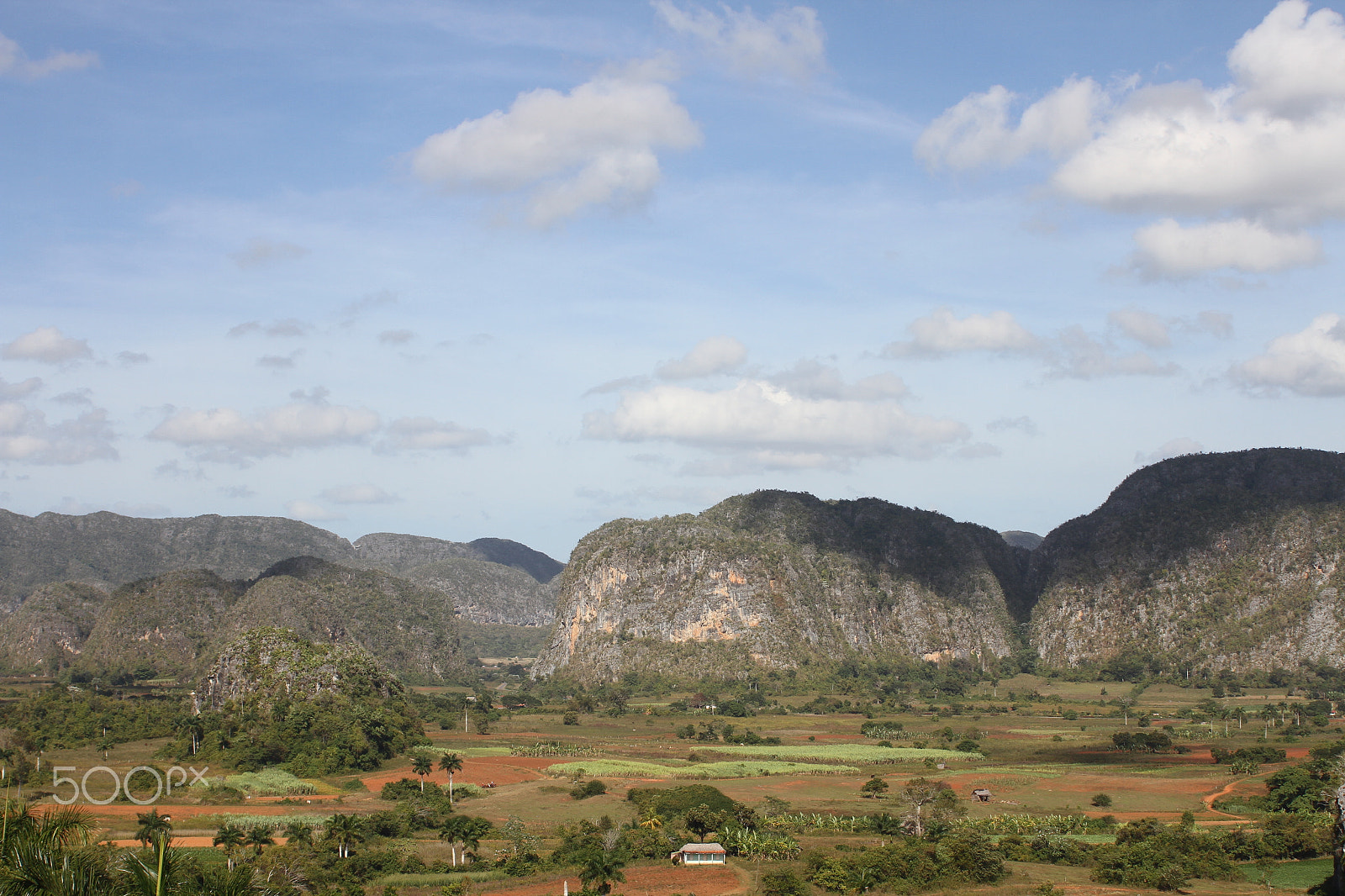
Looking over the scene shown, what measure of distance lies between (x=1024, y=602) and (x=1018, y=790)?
12988cm

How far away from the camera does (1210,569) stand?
165m

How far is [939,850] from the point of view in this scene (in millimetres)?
51312

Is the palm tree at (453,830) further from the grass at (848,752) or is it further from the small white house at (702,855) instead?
the grass at (848,752)

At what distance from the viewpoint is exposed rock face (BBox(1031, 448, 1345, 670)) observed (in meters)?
150

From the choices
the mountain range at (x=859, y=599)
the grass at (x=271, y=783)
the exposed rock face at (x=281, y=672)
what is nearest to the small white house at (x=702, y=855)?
the grass at (x=271, y=783)

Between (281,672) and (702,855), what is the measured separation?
204 ft

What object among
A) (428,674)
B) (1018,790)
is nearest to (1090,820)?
Result: (1018,790)

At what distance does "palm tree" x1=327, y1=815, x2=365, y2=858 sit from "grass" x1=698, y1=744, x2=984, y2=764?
4330 cm

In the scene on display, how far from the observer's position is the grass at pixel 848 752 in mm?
90250

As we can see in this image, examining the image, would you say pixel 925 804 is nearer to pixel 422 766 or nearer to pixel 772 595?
pixel 422 766

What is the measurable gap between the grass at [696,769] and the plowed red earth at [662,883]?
Answer: 27.7m

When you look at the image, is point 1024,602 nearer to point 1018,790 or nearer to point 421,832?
point 1018,790

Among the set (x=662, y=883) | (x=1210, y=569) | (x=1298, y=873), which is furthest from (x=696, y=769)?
(x=1210, y=569)

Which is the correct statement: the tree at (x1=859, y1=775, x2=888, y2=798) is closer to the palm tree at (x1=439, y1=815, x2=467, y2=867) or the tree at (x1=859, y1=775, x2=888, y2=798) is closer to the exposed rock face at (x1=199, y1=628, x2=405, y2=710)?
the palm tree at (x1=439, y1=815, x2=467, y2=867)
